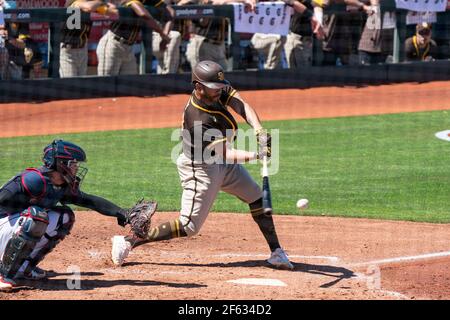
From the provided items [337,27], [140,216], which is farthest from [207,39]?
[140,216]

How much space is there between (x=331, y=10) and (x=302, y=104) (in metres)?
2.05

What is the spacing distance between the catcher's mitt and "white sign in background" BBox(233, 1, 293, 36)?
9586 mm

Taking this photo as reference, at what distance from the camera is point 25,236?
21.2ft

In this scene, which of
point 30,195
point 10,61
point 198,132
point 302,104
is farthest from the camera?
point 302,104

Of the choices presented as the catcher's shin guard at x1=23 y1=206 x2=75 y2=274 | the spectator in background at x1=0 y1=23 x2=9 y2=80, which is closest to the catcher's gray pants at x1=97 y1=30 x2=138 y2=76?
the spectator in background at x1=0 y1=23 x2=9 y2=80

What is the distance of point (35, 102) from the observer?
15.3 m

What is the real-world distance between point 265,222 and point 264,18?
9.45 metres

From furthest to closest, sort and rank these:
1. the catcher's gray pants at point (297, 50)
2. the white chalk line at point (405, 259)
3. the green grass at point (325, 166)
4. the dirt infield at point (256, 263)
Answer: the catcher's gray pants at point (297, 50)
the green grass at point (325, 166)
the white chalk line at point (405, 259)
the dirt infield at point (256, 263)

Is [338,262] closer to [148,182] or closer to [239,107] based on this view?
[239,107]

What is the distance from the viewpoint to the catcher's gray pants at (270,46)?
55.3 feet

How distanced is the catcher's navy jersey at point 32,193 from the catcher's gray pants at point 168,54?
30.8 ft

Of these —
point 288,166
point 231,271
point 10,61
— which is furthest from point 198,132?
point 10,61

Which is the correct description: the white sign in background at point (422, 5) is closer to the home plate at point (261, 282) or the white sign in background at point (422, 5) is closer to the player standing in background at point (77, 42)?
the player standing in background at point (77, 42)

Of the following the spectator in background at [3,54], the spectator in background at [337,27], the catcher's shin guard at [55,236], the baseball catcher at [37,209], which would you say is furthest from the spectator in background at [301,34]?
the catcher's shin guard at [55,236]
